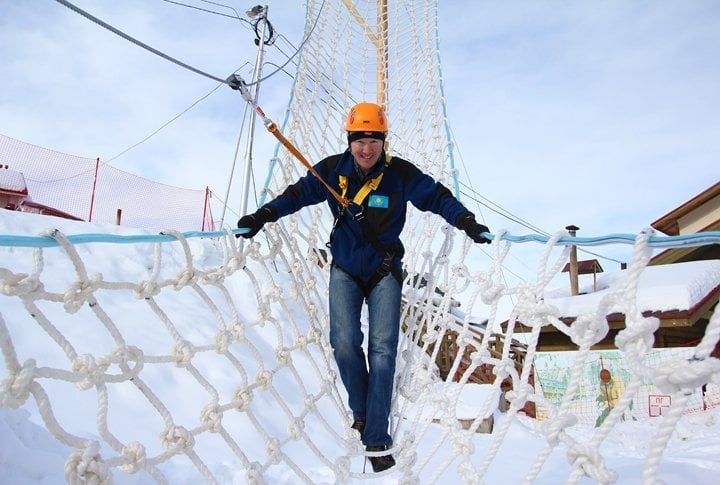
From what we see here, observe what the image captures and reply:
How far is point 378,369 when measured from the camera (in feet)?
5.27

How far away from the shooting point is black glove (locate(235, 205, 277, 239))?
5.18 feet

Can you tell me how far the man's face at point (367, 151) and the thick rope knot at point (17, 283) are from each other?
3.81 feet

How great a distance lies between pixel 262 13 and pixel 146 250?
7.92 ft

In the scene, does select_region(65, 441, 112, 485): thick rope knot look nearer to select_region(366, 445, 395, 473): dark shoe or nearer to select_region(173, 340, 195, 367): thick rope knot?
select_region(173, 340, 195, 367): thick rope knot

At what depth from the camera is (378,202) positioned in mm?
1767

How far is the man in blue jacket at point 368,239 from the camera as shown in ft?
5.27

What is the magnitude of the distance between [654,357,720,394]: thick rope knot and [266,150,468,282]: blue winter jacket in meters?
1.01

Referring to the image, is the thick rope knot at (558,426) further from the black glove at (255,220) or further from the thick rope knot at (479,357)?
the black glove at (255,220)

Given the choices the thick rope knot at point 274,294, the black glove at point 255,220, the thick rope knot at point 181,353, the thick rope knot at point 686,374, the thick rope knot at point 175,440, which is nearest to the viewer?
the thick rope knot at point 686,374

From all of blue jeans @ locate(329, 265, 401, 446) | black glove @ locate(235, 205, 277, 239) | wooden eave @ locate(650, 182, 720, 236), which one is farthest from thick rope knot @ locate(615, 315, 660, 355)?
wooden eave @ locate(650, 182, 720, 236)

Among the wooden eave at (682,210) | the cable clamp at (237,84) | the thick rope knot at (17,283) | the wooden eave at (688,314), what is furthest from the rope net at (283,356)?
the wooden eave at (682,210)

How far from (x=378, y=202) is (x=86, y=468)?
1220mm

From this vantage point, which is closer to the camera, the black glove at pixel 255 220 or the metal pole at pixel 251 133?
the black glove at pixel 255 220

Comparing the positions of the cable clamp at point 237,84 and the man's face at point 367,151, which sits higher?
the cable clamp at point 237,84
